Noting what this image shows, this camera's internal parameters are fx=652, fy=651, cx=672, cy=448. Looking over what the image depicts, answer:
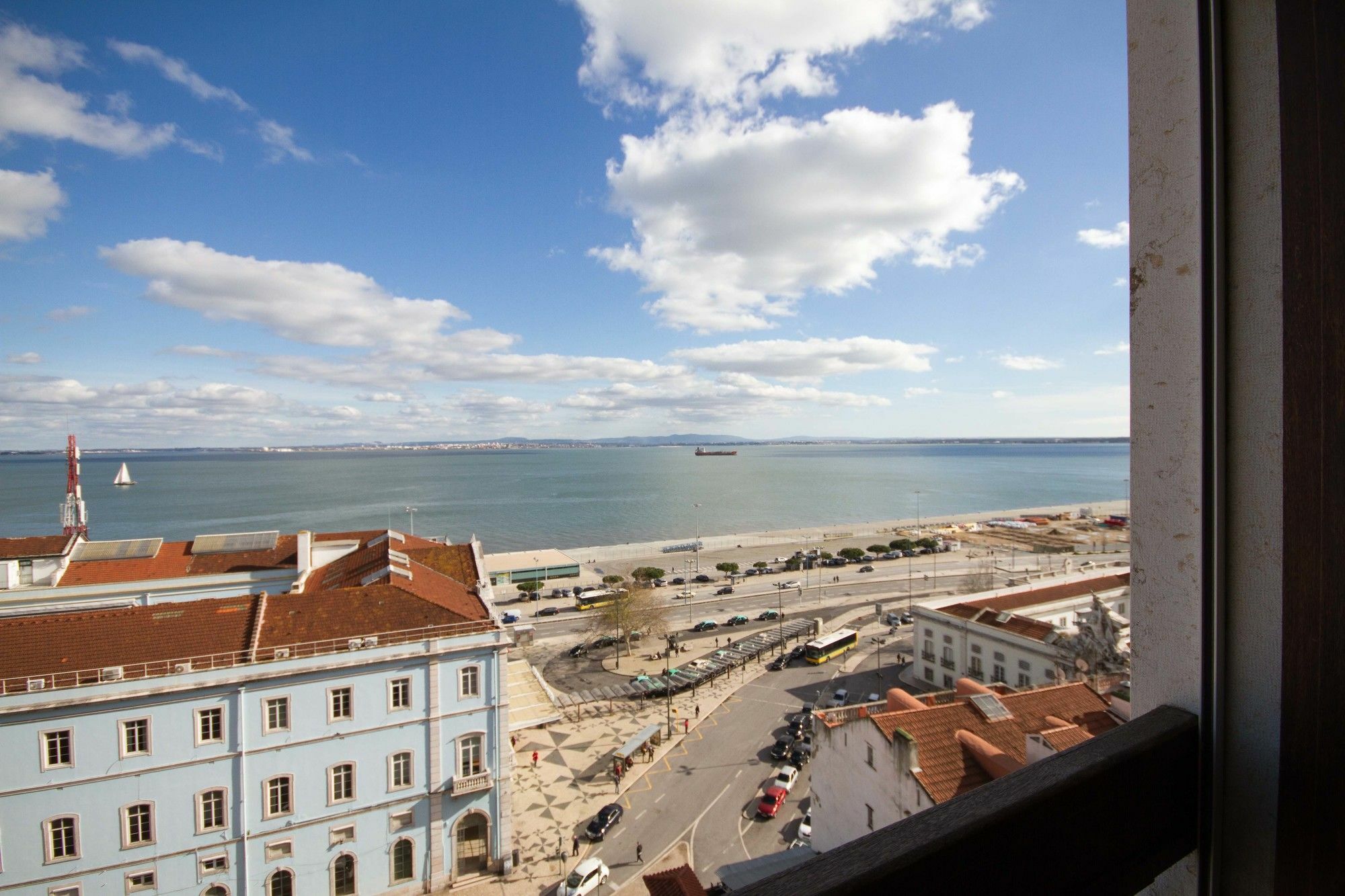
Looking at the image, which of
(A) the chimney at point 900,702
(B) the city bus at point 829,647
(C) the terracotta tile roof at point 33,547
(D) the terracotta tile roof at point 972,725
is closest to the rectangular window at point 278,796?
(D) the terracotta tile roof at point 972,725

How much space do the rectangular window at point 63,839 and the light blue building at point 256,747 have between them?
3 centimetres

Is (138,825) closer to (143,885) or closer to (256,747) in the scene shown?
(143,885)

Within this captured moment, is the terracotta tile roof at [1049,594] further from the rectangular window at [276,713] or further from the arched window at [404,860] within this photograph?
the rectangular window at [276,713]

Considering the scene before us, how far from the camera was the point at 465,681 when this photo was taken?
15.2 meters

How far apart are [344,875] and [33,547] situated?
1507 cm

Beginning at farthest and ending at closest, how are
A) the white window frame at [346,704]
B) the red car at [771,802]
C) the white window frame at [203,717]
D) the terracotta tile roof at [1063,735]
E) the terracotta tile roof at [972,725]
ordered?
the red car at [771,802]
the white window frame at [346,704]
the white window frame at [203,717]
the terracotta tile roof at [972,725]
the terracotta tile roof at [1063,735]

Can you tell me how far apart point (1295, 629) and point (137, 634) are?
57.9 ft

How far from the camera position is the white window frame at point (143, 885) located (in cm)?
1262

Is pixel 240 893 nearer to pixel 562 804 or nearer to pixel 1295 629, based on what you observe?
pixel 562 804

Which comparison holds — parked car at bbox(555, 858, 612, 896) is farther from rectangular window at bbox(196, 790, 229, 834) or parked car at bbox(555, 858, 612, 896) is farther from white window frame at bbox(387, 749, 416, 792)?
rectangular window at bbox(196, 790, 229, 834)

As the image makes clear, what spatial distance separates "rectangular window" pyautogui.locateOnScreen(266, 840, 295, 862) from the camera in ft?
44.4

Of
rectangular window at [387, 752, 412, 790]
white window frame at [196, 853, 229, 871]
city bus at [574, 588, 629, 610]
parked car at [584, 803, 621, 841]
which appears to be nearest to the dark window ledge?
rectangular window at [387, 752, 412, 790]

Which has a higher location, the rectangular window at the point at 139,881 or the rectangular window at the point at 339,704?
the rectangular window at the point at 339,704

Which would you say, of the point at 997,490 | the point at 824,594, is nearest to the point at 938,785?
the point at 824,594
